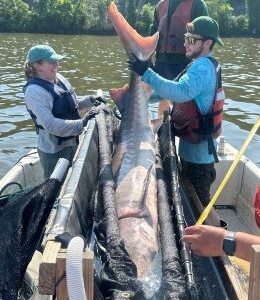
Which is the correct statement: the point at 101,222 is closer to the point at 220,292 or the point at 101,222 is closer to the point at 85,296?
the point at 220,292

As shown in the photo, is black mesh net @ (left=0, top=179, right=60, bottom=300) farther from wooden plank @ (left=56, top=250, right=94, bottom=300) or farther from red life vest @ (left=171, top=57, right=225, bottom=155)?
red life vest @ (left=171, top=57, right=225, bottom=155)

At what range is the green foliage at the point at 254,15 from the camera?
1917 inches

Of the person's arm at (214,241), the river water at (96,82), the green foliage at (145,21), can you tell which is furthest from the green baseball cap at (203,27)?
the green foliage at (145,21)

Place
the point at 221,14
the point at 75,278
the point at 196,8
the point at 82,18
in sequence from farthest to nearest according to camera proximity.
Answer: the point at 221,14
the point at 82,18
the point at 196,8
the point at 75,278

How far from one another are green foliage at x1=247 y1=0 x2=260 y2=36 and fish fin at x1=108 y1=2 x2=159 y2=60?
145ft

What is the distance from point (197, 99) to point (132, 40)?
4.69ft

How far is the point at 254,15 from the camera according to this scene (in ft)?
165

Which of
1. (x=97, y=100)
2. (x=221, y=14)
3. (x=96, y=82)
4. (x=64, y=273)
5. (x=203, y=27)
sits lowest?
(x=96, y=82)

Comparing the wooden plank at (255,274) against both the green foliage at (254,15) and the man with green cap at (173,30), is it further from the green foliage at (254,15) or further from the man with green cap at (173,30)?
the green foliage at (254,15)

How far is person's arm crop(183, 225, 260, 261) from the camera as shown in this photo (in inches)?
88.0

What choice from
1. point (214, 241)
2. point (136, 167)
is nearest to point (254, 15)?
point (136, 167)

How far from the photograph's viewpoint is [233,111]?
45.3 feet

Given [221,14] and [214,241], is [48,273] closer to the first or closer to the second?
[214,241]

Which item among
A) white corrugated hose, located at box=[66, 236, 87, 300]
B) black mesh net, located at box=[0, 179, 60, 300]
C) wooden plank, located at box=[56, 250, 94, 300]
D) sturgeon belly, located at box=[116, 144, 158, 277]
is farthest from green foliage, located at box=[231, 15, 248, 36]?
white corrugated hose, located at box=[66, 236, 87, 300]
